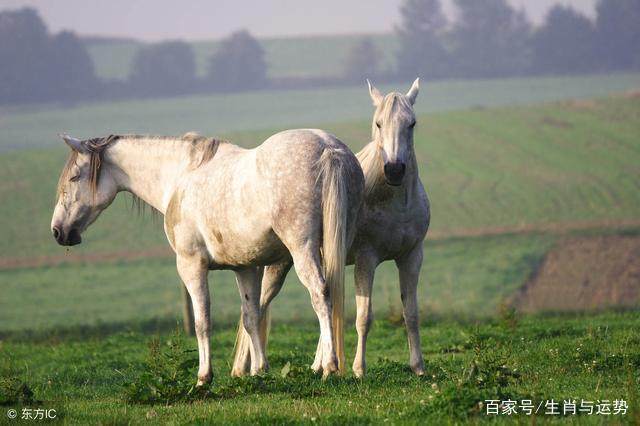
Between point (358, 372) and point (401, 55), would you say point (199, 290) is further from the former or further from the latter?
point (401, 55)

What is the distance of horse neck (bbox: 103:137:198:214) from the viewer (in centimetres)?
1020

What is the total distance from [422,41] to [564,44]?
14613 mm

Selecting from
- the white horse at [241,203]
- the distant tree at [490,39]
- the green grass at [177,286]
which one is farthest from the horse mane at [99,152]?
the distant tree at [490,39]

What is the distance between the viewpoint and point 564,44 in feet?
316

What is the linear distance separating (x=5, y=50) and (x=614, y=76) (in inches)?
2312

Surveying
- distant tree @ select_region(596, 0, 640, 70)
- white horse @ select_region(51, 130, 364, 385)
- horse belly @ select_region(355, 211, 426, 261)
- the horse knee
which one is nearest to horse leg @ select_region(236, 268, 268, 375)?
white horse @ select_region(51, 130, 364, 385)

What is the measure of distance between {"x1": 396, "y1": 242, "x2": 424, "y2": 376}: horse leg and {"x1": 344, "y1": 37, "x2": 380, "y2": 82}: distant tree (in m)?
94.2

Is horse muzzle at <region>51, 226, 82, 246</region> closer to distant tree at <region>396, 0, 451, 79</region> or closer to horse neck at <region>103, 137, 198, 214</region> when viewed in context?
horse neck at <region>103, 137, 198, 214</region>

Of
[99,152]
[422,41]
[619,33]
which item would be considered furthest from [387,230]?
[422,41]

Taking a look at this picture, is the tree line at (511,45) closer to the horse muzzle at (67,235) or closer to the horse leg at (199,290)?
the horse muzzle at (67,235)

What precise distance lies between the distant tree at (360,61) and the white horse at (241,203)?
93.4m

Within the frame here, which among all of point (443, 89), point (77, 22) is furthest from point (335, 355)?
point (77, 22)

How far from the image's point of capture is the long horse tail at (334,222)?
27.1 ft

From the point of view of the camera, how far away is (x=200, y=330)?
9320 mm
